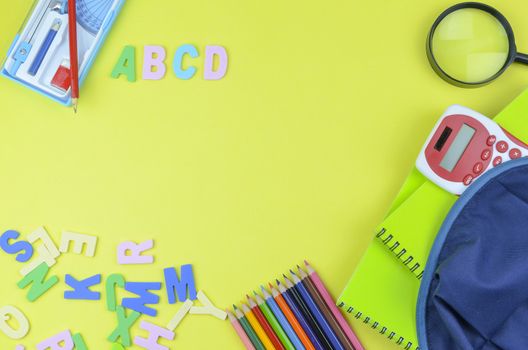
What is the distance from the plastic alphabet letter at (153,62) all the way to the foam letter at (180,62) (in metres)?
0.02

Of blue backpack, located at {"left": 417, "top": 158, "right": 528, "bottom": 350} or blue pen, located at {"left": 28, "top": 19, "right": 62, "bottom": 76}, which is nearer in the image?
blue backpack, located at {"left": 417, "top": 158, "right": 528, "bottom": 350}

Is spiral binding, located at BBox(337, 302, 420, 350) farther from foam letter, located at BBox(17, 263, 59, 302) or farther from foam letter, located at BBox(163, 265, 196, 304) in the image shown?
foam letter, located at BBox(17, 263, 59, 302)

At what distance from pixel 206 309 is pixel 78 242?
19 centimetres

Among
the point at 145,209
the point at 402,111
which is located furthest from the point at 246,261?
→ the point at 402,111

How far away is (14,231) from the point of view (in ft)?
2.26

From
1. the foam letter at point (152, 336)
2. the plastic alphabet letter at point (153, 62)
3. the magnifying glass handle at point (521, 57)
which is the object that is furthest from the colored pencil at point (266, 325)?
the magnifying glass handle at point (521, 57)

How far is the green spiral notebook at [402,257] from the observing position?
63cm

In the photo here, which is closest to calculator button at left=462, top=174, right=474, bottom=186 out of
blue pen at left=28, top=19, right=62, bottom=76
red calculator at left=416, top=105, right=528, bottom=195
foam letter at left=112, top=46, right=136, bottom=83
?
red calculator at left=416, top=105, right=528, bottom=195

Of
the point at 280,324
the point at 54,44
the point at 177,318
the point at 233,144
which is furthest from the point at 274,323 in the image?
the point at 54,44

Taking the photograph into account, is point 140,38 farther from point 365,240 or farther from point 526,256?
point 526,256

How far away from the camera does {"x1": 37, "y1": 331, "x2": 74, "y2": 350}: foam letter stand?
681 millimetres

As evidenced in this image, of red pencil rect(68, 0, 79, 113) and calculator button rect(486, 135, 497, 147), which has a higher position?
red pencil rect(68, 0, 79, 113)

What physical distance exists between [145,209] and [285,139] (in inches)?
8.1

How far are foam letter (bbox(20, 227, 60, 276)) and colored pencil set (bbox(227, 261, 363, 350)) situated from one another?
0.80 feet
